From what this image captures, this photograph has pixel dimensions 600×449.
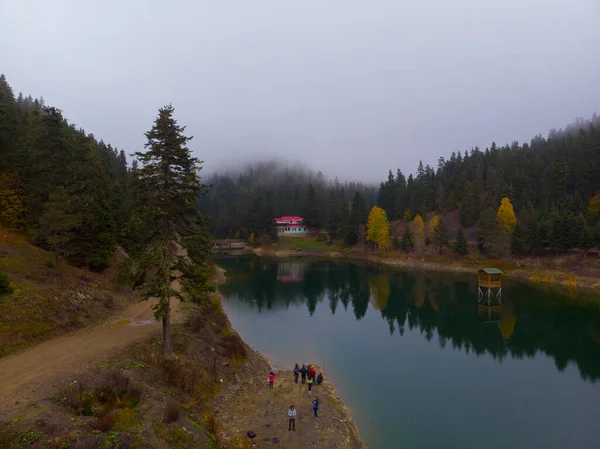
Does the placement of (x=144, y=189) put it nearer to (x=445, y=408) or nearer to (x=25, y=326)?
(x=25, y=326)

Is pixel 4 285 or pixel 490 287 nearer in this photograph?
pixel 4 285

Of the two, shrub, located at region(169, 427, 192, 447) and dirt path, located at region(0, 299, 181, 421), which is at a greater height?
dirt path, located at region(0, 299, 181, 421)

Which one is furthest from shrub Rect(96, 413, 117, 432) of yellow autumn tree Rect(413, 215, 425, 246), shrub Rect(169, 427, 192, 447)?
yellow autumn tree Rect(413, 215, 425, 246)

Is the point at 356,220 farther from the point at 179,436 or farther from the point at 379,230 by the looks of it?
the point at 179,436

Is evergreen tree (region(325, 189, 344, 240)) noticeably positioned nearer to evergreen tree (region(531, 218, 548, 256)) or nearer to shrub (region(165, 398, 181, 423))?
evergreen tree (region(531, 218, 548, 256))

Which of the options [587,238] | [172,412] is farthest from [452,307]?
[172,412]

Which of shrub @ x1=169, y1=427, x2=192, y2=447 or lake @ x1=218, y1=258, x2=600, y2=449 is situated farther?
lake @ x1=218, y1=258, x2=600, y2=449

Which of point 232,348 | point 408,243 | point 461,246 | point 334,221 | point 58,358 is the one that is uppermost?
point 334,221
